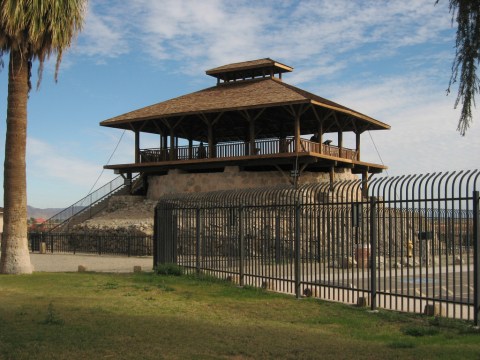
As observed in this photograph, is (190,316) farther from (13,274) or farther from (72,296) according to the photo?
(13,274)

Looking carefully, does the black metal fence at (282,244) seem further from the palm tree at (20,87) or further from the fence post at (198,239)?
the palm tree at (20,87)

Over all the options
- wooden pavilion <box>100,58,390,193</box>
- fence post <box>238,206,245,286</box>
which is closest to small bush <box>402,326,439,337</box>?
fence post <box>238,206,245,286</box>

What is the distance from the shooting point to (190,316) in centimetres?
1006

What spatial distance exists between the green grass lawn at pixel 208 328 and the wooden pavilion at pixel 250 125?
69.4ft

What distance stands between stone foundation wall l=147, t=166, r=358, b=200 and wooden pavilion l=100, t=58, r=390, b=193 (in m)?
0.49

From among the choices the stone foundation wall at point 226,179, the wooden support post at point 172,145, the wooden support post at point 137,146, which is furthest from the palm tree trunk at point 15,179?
the wooden support post at point 137,146

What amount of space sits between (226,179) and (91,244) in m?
8.87

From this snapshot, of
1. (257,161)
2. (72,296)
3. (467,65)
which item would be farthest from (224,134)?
(467,65)

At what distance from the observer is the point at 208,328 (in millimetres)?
8898

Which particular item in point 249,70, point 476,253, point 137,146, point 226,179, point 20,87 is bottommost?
point 476,253

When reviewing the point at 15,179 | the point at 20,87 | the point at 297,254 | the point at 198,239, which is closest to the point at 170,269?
the point at 198,239

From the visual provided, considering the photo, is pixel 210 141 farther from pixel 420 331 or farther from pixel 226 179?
pixel 420 331

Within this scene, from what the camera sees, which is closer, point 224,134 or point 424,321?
point 424,321

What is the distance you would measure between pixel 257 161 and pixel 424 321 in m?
25.2
